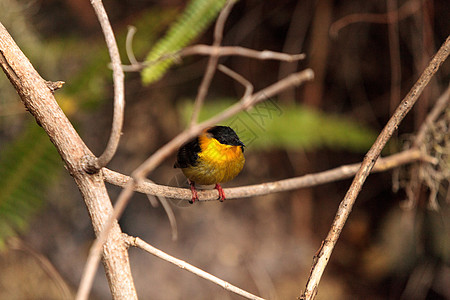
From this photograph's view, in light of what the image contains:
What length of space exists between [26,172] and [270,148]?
125cm

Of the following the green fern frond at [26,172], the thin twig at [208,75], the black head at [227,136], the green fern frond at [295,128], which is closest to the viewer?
the thin twig at [208,75]

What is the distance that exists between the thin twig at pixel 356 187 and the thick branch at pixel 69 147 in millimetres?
339

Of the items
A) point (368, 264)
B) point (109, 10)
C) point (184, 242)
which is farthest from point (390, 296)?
point (109, 10)

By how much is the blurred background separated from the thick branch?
4.09ft

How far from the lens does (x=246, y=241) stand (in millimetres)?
2613

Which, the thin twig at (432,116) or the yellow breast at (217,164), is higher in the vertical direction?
the thin twig at (432,116)

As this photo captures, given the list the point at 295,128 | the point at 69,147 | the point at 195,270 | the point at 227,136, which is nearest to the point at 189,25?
the point at 295,128

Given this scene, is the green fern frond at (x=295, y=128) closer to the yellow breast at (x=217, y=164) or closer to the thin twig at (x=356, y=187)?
the yellow breast at (x=217, y=164)

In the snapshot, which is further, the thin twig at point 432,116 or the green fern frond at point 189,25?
the green fern frond at point 189,25

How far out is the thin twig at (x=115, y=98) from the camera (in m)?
0.75

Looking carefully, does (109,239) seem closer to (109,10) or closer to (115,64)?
(115,64)

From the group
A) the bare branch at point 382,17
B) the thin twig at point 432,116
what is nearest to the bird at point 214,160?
the thin twig at point 432,116

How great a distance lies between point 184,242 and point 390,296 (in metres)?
1.16

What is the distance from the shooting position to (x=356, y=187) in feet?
2.92
